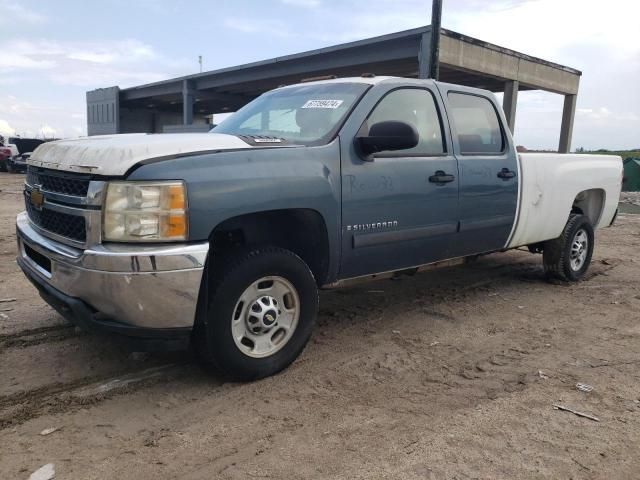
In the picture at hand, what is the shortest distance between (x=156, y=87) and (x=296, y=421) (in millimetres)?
39235

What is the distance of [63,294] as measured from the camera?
3111mm

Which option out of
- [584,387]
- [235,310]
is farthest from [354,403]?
[584,387]

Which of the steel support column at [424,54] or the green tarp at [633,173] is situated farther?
the green tarp at [633,173]

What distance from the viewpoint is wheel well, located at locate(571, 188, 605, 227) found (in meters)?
6.48

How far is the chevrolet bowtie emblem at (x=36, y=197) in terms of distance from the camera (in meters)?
3.45

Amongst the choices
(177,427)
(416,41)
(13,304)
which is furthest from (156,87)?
(177,427)

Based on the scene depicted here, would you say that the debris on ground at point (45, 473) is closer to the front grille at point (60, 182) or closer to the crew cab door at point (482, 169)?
the front grille at point (60, 182)

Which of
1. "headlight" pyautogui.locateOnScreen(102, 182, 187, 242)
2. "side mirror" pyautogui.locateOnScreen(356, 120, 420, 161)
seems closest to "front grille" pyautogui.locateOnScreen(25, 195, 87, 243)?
"headlight" pyautogui.locateOnScreen(102, 182, 187, 242)

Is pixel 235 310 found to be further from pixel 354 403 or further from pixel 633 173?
pixel 633 173

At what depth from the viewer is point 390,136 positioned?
3.59 metres

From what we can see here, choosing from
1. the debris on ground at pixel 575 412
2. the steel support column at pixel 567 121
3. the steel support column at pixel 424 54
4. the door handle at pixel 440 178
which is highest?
the steel support column at pixel 424 54

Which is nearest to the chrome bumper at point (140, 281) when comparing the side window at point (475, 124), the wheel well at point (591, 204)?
the side window at point (475, 124)

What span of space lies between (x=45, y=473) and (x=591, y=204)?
253 inches

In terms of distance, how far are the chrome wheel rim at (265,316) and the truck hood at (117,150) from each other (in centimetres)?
87
